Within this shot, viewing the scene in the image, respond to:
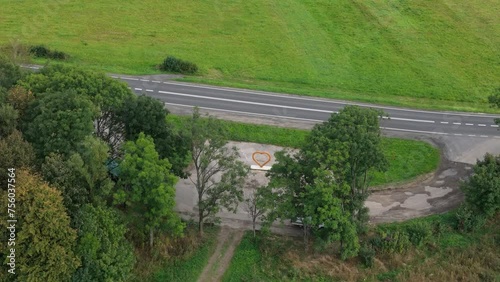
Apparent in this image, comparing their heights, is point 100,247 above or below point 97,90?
below

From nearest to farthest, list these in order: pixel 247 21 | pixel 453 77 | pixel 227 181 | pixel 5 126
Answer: pixel 5 126
pixel 227 181
pixel 453 77
pixel 247 21

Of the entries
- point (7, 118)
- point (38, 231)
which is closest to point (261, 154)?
point (7, 118)

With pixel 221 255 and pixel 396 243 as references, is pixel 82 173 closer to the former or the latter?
pixel 221 255

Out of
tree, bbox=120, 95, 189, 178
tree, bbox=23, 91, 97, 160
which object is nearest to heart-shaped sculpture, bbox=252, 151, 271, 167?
tree, bbox=120, 95, 189, 178

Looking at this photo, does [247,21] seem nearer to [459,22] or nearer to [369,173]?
[459,22]

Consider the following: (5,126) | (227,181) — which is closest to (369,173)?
(227,181)

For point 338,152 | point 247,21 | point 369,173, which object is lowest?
point 369,173

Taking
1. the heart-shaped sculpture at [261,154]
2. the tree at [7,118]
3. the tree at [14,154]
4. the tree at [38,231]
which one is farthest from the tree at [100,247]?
the heart-shaped sculpture at [261,154]
